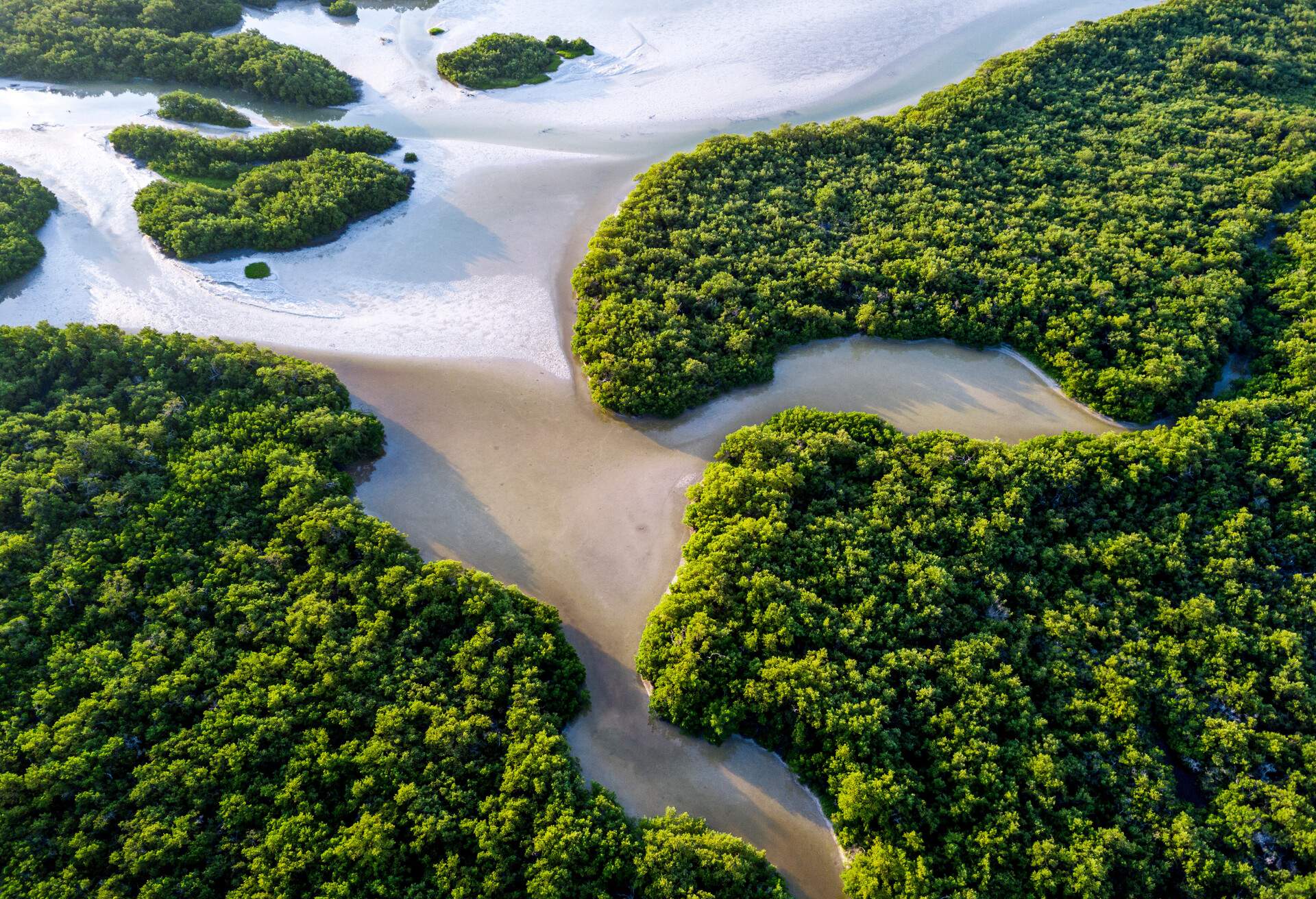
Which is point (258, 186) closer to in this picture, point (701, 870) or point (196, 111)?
point (196, 111)

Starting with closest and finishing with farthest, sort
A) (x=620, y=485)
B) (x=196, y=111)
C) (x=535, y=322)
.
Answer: (x=620, y=485)
(x=535, y=322)
(x=196, y=111)

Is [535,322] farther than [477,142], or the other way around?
[477,142]

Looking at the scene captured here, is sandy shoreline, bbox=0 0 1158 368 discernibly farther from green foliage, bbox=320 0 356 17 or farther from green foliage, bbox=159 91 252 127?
green foliage, bbox=159 91 252 127

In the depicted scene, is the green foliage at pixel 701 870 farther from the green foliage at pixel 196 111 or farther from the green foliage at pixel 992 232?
the green foliage at pixel 196 111

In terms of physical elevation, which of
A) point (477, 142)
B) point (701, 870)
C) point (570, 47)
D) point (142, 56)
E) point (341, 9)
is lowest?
point (701, 870)

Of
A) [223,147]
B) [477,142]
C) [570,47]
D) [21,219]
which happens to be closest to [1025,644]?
[477,142]

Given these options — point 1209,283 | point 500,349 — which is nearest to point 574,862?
point 500,349

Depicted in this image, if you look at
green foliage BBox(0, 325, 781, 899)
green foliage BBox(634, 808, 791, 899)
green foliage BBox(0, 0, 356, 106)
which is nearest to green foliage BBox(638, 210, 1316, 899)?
green foliage BBox(634, 808, 791, 899)
